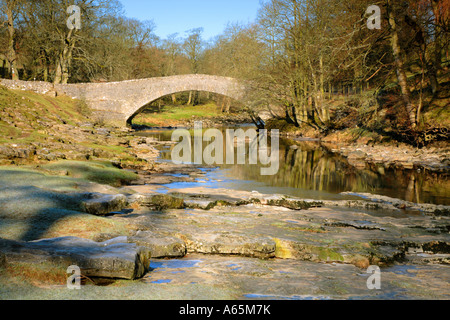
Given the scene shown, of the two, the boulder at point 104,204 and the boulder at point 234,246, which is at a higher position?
the boulder at point 104,204

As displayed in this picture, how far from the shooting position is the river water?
11010mm

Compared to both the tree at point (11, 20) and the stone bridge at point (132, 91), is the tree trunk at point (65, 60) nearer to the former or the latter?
the stone bridge at point (132, 91)

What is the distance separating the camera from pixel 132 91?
31.7m

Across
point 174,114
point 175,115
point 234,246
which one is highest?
point 174,114

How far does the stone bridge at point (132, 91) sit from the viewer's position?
30.8 meters

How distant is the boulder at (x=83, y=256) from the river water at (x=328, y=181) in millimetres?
7152

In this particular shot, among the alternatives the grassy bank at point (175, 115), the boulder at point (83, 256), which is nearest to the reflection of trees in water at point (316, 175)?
the boulder at point (83, 256)

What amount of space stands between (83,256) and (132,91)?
2961 cm

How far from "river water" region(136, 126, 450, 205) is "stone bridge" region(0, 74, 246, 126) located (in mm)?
15188

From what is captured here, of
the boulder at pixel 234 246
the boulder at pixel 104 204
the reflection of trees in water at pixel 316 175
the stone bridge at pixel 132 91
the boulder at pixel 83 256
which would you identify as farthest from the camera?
the stone bridge at pixel 132 91

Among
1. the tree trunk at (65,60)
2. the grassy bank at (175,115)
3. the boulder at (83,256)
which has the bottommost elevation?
the boulder at (83,256)

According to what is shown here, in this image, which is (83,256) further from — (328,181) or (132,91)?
(132,91)

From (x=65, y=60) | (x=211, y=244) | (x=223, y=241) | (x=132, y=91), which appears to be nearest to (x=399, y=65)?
(x=223, y=241)

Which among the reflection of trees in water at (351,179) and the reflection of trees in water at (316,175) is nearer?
the reflection of trees in water at (351,179)
